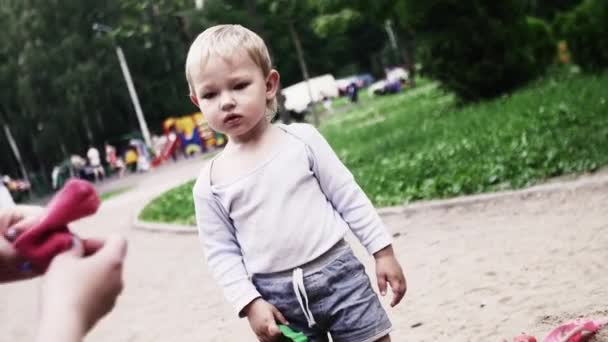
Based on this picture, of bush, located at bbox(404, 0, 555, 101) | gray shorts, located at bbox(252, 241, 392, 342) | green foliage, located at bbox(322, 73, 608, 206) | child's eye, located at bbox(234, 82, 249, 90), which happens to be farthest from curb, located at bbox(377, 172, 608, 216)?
bush, located at bbox(404, 0, 555, 101)

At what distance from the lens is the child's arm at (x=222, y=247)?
2.19 m

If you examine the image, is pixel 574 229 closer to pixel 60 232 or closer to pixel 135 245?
pixel 60 232

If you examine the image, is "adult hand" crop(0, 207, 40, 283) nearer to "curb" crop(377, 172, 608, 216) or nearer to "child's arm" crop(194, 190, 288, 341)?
"child's arm" crop(194, 190, 288, 341)

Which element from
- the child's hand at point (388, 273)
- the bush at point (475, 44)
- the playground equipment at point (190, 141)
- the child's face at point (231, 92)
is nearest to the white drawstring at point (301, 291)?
the child's hand at point (388, 273)

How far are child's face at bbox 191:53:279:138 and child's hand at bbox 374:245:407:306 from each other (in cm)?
60

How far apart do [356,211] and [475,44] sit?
12.0m

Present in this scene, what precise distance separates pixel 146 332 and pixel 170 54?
43.8 meters

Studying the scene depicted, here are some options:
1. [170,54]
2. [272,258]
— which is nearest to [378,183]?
[272,258]

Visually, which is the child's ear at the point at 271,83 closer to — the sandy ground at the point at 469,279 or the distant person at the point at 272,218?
the distant person at the point at 272,218

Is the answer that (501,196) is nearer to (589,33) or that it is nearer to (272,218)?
(272,218)

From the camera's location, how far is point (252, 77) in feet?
7.02

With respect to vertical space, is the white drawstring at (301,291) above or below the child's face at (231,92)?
below

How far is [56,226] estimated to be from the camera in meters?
1.14

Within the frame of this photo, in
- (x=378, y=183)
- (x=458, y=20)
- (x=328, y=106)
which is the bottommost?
(x=328, y=106)
